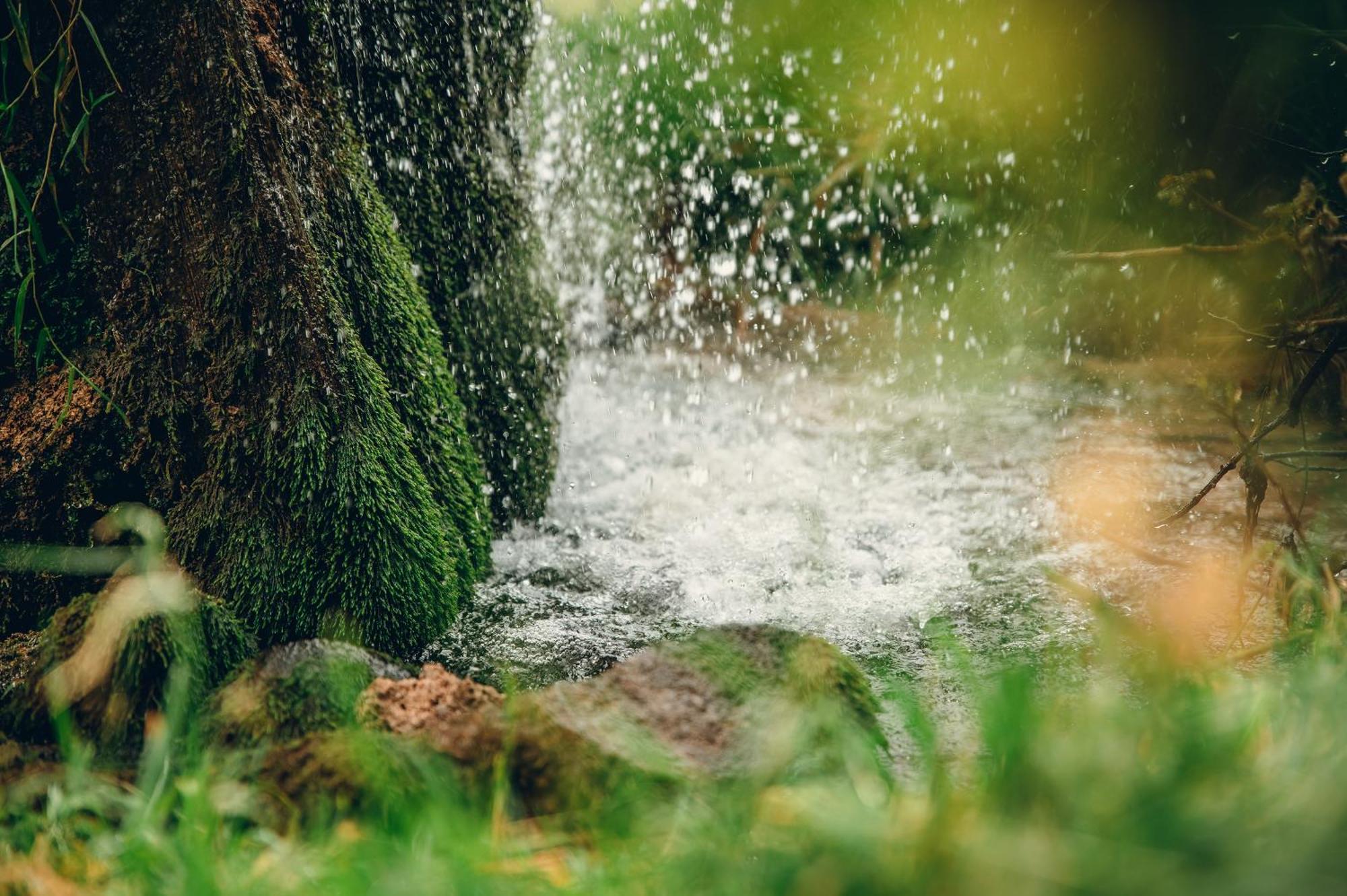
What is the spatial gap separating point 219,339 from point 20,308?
402mm

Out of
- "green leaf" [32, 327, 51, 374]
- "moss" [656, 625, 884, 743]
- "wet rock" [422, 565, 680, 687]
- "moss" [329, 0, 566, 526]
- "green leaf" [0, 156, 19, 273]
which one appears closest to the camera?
"moss" [656, 625, 884, 743]

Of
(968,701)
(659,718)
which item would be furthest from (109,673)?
(968,701)

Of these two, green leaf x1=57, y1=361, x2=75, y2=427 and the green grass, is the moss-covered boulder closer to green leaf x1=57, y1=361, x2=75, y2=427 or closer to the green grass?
green leaf x1=57, y1=361, x2=75, y2=427

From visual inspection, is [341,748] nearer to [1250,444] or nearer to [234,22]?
[234,22]

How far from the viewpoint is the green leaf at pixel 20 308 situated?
6.26 ft

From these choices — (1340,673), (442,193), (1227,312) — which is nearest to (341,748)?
(1340,673)

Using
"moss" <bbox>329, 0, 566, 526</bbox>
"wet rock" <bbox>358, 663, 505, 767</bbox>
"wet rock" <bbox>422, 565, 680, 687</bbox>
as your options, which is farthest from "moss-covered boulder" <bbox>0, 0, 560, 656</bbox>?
"wet rock" <bbox>358, 663, 505, 767</bbox>

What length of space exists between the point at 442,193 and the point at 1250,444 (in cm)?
258

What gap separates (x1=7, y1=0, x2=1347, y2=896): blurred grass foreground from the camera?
930 millimetres

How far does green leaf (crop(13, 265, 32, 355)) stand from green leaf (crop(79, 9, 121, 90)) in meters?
0.50

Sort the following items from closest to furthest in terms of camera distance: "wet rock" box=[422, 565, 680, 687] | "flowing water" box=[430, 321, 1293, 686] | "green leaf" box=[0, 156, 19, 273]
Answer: "green leaf" box=[0, 156, 19, 273] < "wet rock" box=[422, 565, 680, 687] < "flowing water" box=[430, 321, 1293, 686]

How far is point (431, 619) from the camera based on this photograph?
2465 millimetres

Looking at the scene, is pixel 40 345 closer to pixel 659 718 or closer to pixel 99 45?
pixel 99 45

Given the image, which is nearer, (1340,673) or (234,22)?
(1340,673)
